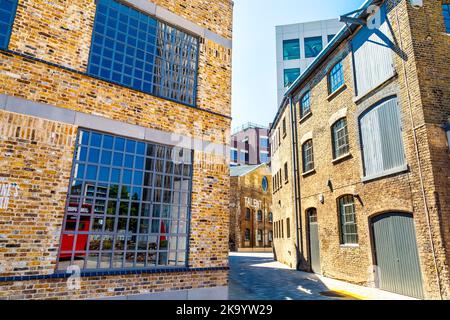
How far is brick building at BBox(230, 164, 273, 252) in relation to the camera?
35.2m

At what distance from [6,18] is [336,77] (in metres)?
12.0

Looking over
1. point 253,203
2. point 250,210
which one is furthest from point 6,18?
point 253,203

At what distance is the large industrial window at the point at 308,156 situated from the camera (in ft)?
49.0

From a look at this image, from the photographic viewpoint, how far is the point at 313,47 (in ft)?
103

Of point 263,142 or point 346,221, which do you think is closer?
point 346,221

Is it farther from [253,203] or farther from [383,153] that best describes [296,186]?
[253,203]

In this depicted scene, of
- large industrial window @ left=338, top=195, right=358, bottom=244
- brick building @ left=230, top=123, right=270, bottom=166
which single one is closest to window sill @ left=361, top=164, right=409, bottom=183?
large industrial window @ left=338, top=195, right=358, bottom=244

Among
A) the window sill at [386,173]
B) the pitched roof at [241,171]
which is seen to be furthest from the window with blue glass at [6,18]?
the pitched roof at [241,171]

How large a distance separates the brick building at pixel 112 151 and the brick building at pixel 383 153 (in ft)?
17.7

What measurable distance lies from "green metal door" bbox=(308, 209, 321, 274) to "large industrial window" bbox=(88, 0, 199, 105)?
9415mm

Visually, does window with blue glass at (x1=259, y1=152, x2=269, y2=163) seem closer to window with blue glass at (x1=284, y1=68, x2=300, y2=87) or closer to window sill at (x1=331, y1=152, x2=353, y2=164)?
window with blue glass at (x1=284, y1=68, x2=300, y2=87)

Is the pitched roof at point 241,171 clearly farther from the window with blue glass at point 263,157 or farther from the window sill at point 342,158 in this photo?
the window sill at point 342,158

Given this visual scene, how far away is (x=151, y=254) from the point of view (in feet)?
22.8

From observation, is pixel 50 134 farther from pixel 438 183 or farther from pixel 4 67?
pixel 438 183
